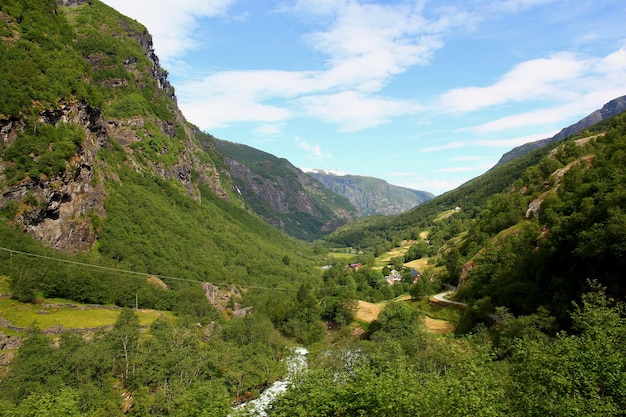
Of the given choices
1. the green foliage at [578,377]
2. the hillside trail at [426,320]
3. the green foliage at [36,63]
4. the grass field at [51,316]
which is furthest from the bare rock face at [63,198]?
the green foliage at [578,377]

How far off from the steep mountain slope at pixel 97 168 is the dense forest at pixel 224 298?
588mm

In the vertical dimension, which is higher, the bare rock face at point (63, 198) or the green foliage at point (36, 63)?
the green foliage at point (36, 63)

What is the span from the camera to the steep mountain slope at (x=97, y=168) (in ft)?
285

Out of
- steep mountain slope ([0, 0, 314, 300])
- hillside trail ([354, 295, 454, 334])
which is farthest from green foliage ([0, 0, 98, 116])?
hillside trail ([354, 295, 454, 334])

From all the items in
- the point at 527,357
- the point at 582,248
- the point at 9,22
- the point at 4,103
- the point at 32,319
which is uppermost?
Answer: the point at 9,22

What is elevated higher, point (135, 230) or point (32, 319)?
point (135, 230)

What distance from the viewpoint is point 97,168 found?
120625mm

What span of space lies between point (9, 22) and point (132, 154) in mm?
62227

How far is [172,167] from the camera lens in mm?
183750

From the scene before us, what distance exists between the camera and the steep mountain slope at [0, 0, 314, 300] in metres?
86.9

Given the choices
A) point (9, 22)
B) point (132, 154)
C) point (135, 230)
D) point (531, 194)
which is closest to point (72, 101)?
point (9, 22)

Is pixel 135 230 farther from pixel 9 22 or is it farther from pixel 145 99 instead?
pixel 145 99

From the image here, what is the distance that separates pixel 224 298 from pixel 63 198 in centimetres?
5973

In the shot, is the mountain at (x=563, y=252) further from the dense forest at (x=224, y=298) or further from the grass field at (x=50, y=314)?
the grass field at (x=50, y=314)
